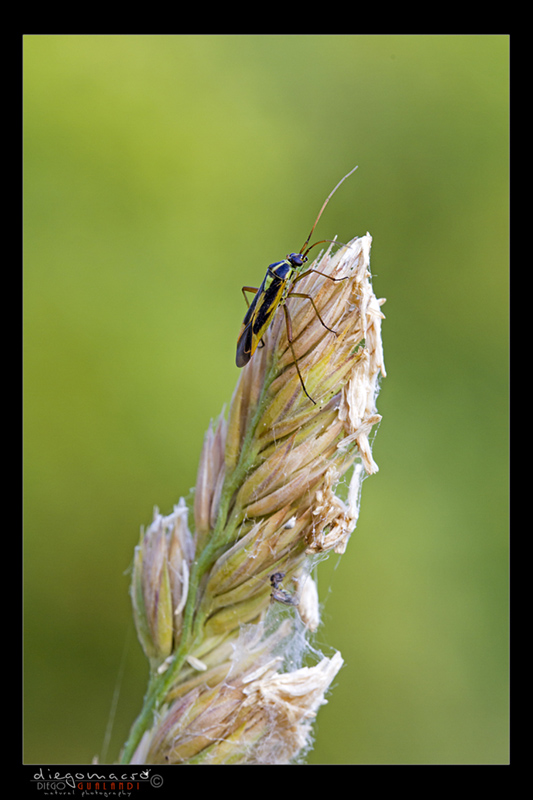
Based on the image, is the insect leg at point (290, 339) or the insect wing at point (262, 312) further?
the insect wing at point (262, 312)

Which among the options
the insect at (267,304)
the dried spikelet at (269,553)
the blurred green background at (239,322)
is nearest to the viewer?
the dried spikelet at (269,553)

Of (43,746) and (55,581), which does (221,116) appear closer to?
(55,581)

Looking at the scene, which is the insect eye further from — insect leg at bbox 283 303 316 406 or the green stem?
the green stem

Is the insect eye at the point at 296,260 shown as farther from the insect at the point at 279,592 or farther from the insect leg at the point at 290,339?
the insect at the point at 279,592

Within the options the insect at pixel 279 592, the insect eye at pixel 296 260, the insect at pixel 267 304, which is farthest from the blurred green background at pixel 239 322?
the insect at pixel 279 592

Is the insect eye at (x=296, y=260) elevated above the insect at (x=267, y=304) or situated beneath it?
elevated above

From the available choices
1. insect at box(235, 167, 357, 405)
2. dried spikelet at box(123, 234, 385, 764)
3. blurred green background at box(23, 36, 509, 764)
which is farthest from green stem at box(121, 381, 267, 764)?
blurred green background at box(23, 36, 509, 764)
